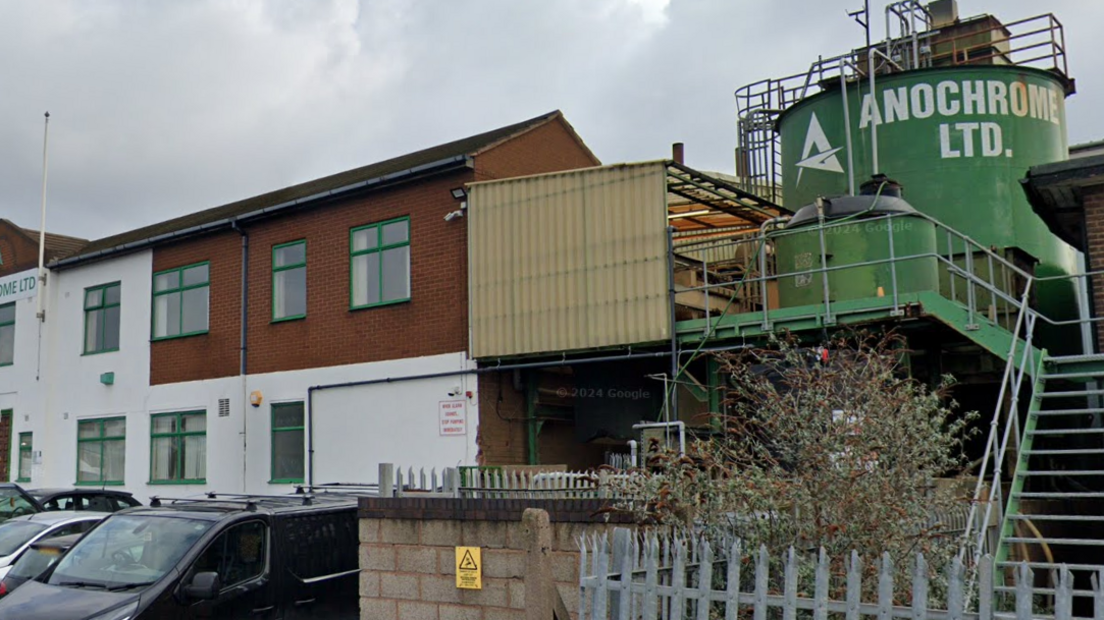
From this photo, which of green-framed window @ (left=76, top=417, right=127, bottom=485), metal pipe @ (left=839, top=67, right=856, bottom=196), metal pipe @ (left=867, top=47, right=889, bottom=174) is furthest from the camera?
green-framed window @ (left=76, top=417, right=127, bottom=485)

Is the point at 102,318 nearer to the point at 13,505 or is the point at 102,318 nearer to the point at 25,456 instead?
the point at 25,456

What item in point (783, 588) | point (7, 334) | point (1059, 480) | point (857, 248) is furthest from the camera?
point (7, 334)

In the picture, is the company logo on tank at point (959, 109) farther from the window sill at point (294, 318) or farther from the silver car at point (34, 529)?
the silver car at point (34, 529)

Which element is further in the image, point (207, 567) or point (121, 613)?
point (207, 567)

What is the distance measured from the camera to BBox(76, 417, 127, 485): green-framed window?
24328 millimetres

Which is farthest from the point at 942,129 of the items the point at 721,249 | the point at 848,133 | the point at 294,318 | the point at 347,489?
Result: the point at 294,318

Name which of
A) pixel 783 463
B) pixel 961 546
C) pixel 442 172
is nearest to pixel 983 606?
pixel 961 546

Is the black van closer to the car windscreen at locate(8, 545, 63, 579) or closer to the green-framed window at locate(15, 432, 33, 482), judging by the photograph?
the car windscreen at locate(8, 545, 63, 579)

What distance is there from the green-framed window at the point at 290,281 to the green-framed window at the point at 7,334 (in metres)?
9.78

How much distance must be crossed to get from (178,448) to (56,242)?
979cm

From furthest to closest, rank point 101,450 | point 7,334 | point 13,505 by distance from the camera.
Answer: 1. point 7,334
2. point 101,450
3. point 13,505

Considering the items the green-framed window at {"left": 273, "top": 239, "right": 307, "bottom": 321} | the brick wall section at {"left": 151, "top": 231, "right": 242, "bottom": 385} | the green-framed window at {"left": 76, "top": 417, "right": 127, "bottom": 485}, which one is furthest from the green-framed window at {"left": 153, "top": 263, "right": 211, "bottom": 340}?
the green-framed window at {"left": 76, "top": 417, "right": 127, "bottom": 485}

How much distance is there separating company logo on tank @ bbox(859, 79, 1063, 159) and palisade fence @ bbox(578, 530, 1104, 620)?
11.2m

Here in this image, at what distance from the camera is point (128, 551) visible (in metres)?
9.94
